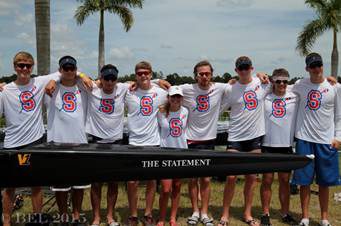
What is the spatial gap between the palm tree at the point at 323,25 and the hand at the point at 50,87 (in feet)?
55.4

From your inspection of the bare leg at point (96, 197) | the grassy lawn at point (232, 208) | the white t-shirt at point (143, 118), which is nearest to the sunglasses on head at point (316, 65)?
the white t-shirt at point (143, 118)

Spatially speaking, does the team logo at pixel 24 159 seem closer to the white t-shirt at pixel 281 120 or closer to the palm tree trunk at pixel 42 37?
the white t-shirt at pixel 281 120

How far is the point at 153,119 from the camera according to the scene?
450 centimetres

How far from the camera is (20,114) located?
13.7 ft

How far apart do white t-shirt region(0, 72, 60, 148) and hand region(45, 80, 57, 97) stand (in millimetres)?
131

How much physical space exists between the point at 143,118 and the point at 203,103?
2.57 feet

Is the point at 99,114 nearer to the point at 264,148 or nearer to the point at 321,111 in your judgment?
the point at 264,148

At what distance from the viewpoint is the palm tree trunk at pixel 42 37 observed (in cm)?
802

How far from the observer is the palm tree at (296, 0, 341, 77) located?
Result: 18016 mm

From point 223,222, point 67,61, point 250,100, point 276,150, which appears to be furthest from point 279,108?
point 67,61

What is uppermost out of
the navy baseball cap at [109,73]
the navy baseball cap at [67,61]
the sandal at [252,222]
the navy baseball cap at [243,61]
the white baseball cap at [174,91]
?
the navy baseball cap at [243,61]

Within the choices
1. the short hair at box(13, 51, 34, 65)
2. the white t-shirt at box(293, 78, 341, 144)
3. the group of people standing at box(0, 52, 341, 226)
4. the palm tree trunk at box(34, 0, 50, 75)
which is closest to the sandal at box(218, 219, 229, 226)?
the group of people standing at box(0, 52, 341, 226)

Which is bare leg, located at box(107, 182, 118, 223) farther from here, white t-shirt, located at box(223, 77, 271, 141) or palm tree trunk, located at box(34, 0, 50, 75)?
palm tree trunk, located at box(34, 0, 50, 75)

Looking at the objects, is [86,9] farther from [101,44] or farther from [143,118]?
[143,118]
